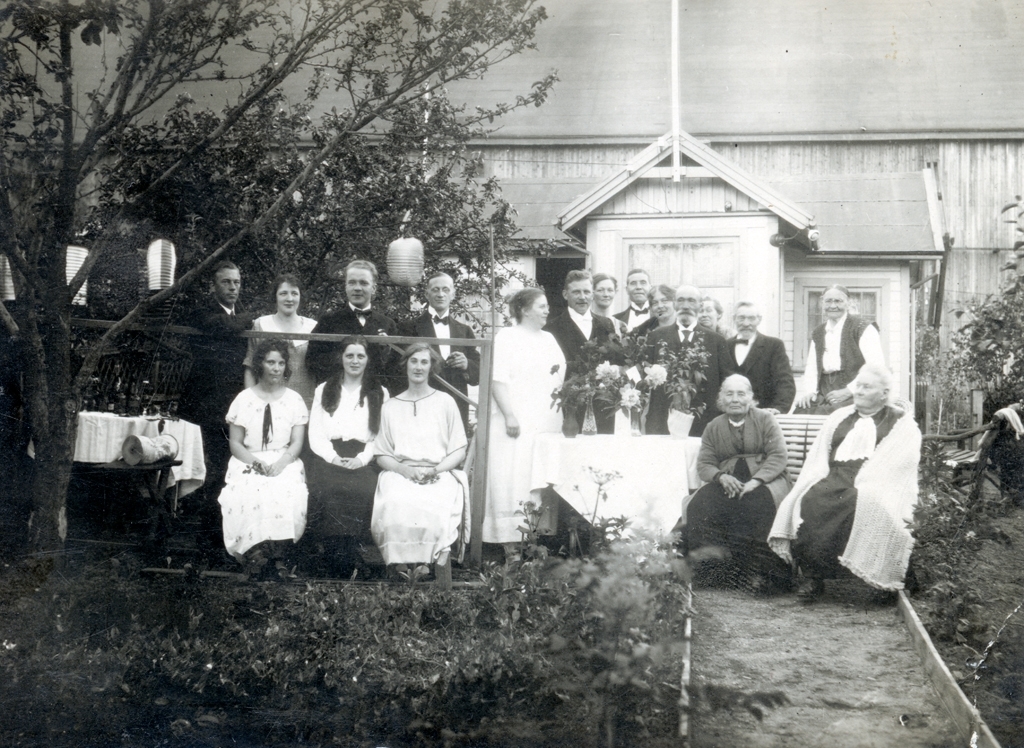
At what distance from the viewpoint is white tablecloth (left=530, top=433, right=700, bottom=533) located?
350 centimetres

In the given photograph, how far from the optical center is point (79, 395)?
10.8 feet

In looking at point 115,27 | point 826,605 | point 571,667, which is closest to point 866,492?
point 826,605

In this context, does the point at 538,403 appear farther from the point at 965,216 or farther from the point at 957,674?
the point at 965,216

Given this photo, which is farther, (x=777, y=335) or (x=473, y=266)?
(x=473, y=266)

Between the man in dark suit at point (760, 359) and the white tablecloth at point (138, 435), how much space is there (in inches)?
91.1

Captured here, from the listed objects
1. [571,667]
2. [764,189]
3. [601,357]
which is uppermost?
[764,189]

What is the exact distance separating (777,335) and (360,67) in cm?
211

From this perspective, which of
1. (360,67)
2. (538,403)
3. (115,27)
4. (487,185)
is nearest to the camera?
(115,27)

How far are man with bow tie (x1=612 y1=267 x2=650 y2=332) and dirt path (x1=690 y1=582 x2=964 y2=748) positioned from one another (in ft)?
4.21

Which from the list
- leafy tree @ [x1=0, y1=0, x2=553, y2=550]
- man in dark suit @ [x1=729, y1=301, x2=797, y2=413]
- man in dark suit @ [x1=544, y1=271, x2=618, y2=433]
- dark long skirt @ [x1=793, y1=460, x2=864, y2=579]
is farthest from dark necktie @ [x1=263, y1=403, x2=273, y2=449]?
dark long skirt @ [x1=793, y1=460, x2=864, y2=579]

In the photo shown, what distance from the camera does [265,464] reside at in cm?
347

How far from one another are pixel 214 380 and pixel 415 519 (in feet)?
3.43

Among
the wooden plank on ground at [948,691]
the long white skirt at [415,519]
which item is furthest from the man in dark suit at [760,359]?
the long white skirt at [415,519]

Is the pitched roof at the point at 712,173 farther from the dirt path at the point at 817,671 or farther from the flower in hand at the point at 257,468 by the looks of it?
the flower in hand at the point at 257,468
